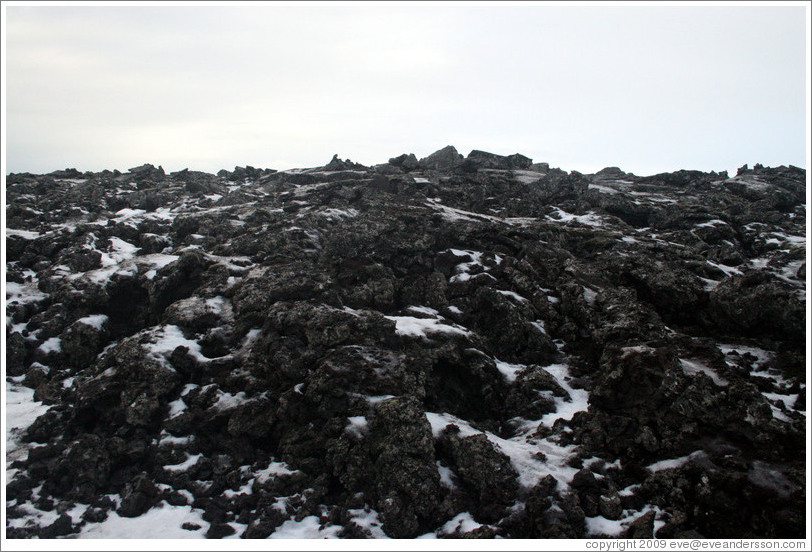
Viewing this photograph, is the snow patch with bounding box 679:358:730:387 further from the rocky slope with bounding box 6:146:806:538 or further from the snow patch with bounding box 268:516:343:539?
the snow patch with bounding box 268:516:343:539

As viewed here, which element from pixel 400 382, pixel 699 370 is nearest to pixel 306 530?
pixel 400 382

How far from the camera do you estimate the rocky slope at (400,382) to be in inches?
682

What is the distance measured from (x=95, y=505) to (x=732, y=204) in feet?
238

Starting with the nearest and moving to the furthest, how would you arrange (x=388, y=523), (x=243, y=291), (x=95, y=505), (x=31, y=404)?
(x=388, y=523), (x=95, y=505), (x=31, y=404), (x=243, y=291)

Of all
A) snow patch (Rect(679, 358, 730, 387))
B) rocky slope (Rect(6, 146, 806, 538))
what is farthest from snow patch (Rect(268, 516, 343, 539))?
snow patch (Rect(679, 358, 730, 387))

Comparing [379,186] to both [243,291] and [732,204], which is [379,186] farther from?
[732,204]

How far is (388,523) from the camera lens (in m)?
16.9

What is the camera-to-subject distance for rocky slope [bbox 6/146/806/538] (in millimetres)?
17312

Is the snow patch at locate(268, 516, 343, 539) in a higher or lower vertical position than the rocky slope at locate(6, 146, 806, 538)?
lower

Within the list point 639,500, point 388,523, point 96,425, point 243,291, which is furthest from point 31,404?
point 639,500

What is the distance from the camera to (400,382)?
22.8 metres

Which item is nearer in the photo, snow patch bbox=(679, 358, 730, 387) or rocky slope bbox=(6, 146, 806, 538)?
rocky slope bbox=(6, 146, 806, 538)

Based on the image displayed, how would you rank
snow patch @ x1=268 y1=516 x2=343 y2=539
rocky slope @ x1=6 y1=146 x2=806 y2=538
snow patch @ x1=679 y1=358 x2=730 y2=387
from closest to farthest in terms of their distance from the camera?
snow patch @ x1=268 y1=516 x2=343 y2=539
rocky slope @ x1=6 y1=146 x2=806 y2=538
snow patch @ x1=679 y1=358 x2=730 y2=387

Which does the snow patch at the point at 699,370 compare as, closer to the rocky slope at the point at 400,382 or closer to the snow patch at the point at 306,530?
the rocky slope at the point at 400,382
